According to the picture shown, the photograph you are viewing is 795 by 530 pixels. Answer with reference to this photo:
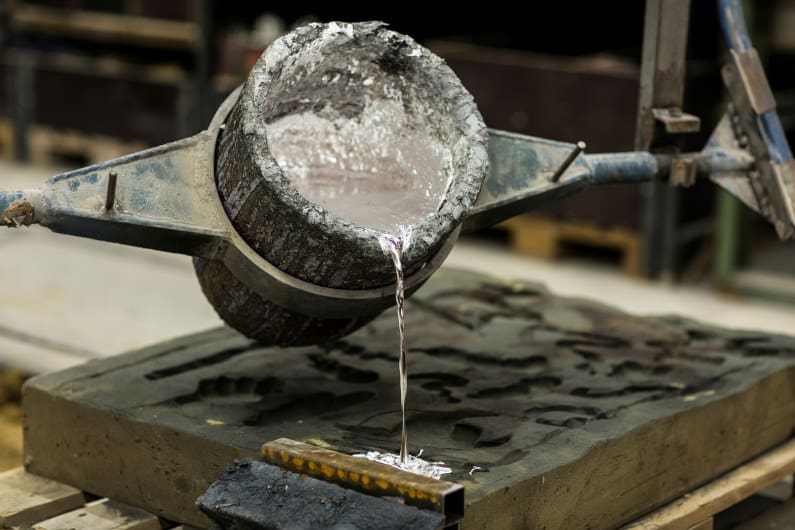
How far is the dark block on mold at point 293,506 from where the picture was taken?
376 centimetres

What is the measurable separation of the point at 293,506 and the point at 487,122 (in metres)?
4.93

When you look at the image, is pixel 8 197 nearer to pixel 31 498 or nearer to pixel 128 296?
pixel 31 498

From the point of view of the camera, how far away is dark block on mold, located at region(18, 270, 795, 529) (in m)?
4.40

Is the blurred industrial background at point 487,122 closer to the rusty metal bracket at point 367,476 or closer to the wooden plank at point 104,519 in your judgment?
the wooden plank at point 104,519

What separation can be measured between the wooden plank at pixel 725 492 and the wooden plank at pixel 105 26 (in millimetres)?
5683

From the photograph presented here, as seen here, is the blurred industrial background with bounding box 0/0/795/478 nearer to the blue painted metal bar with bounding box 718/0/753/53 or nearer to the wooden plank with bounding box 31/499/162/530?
the wooden plank with bounding box 31/499/162/530

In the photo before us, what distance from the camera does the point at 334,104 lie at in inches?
181

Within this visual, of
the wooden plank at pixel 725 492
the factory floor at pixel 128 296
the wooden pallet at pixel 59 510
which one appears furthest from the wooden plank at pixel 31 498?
the factory floor at pixel 128 296

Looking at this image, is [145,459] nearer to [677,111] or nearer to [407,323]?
[407,323]

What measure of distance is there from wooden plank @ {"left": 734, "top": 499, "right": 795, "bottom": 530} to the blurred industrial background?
7.90ft

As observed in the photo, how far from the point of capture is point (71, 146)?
416 inches

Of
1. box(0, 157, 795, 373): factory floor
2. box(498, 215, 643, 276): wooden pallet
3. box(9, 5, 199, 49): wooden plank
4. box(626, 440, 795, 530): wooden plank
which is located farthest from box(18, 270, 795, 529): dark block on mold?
box(9, 5, 199, 49): wooden plank

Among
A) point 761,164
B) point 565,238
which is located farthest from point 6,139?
point 761,164

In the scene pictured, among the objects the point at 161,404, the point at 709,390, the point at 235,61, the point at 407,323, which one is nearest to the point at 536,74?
the point at 235,61
